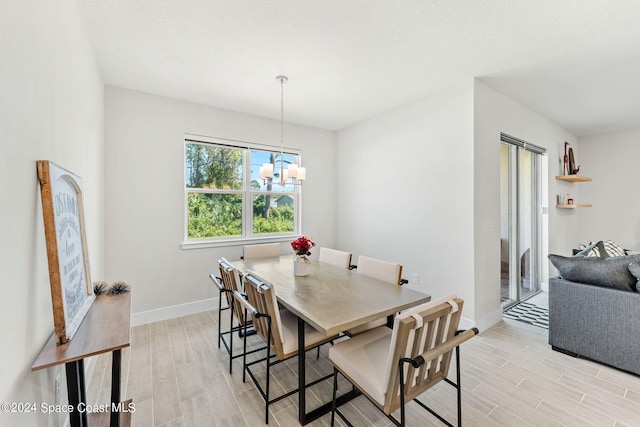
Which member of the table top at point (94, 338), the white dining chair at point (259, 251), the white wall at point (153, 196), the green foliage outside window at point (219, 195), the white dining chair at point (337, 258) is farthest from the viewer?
the green foliage outside window at point (219, 195)

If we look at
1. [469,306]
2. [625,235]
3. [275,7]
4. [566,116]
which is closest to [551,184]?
[566,116]

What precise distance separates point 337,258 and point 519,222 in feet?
8.86

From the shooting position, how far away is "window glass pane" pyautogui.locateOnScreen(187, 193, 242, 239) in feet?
11.7

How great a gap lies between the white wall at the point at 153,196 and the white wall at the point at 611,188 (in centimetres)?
632

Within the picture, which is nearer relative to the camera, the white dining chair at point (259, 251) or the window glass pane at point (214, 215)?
the white dining chair at point (259, 251)

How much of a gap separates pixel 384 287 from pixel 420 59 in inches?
81.5

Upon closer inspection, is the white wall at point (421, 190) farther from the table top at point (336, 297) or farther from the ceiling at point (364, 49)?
the table top at point (336, 297)

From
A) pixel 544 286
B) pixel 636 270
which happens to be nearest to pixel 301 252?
pixel 636 270

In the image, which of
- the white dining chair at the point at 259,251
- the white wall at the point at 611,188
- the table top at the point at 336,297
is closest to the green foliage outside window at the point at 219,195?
the white dining chair at the point at 259,251

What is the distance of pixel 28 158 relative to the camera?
1.10 m

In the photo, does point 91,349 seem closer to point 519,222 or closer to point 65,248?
point 65,248

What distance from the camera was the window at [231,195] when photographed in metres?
3.57

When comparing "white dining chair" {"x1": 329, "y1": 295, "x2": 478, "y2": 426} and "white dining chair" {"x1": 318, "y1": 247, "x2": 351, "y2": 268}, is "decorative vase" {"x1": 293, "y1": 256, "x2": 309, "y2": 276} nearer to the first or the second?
"white dining chair" {"x1": 318, "y1": 247, "x2": 351, "y2": 268}

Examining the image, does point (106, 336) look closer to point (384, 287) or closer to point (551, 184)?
point (384, 287)
